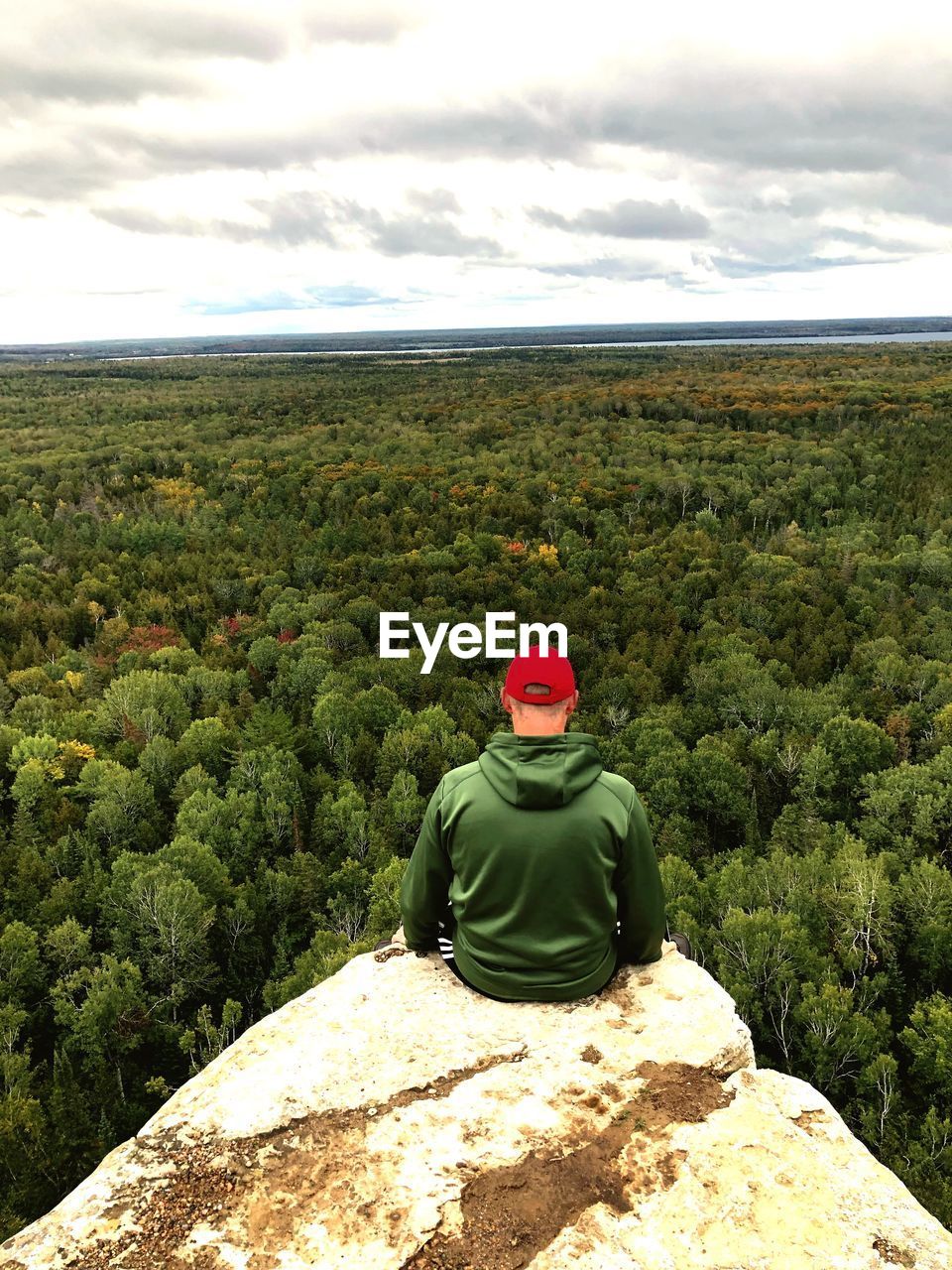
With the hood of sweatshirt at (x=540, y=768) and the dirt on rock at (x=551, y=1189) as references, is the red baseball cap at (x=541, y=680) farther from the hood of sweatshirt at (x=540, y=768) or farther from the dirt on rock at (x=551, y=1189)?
the dirt on rock at (x=551, y=1189)

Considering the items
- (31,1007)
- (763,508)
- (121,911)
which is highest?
(763,508)

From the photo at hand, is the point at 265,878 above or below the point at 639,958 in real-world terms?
below

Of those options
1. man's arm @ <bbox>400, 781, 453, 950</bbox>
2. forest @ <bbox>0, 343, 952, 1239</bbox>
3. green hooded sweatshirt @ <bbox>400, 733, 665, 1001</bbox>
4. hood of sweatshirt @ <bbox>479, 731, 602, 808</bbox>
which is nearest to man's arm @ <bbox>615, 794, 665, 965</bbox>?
green hooded sweatshirt @ <bbox>400, 733, 665, 1001</bbox>

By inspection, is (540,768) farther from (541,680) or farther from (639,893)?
(639,893)

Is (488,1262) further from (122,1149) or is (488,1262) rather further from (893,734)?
(893,734)

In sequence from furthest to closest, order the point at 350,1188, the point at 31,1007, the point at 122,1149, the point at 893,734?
the point at 893,734 → the point at 31,1007 → the point at 122,1149 → the point at 350,1188

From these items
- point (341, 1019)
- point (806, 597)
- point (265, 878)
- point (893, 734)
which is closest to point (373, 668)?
point (265, 878)

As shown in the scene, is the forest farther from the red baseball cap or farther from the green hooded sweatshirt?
the red baseball cap
